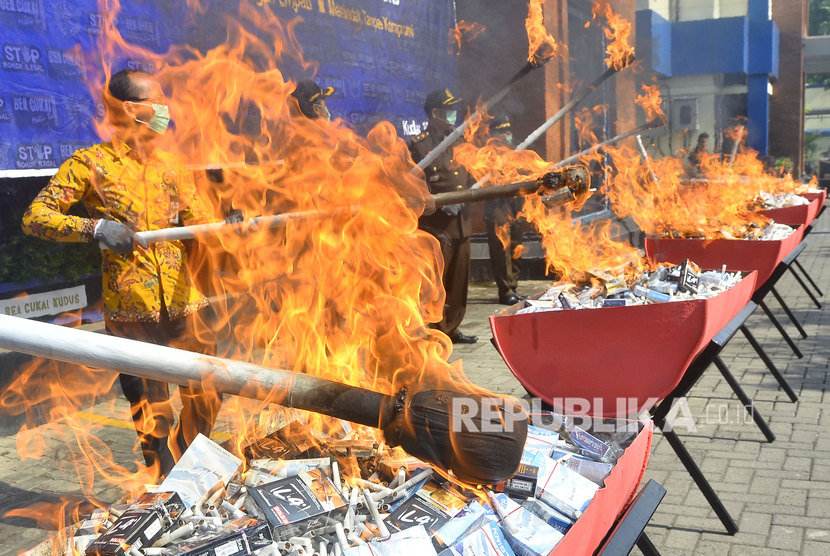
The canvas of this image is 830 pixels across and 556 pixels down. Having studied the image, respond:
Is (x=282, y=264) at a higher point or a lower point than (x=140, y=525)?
higher

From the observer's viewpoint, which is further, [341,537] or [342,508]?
[342,508]

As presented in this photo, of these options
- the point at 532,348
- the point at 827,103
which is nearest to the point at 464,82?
the point at 532,348

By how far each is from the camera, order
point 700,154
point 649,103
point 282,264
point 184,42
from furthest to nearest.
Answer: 1. point 700,154
2. point 649,103
3. point 184,42
4. point 282,264

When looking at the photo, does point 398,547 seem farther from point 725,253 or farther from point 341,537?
point 725,253

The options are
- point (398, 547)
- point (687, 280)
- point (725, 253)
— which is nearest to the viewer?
point (398, 547)

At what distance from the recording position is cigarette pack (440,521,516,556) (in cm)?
210

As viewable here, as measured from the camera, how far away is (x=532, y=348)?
3.91 meters

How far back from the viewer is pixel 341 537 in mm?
2146

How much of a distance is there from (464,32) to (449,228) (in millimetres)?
4353

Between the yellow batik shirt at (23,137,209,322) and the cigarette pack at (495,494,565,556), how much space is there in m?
2.12

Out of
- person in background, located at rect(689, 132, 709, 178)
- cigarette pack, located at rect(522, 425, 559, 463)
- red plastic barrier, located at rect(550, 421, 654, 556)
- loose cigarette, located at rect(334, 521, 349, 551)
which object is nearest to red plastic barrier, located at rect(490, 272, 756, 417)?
red plastic barrier, located at rect(550, 421, 654, 556)

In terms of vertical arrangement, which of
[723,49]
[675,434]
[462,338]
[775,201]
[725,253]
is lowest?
[462,338]

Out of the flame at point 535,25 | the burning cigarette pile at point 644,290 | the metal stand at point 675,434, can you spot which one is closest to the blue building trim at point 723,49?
the flame at point 535,25

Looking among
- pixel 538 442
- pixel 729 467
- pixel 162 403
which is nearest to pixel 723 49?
pixel 729 467
